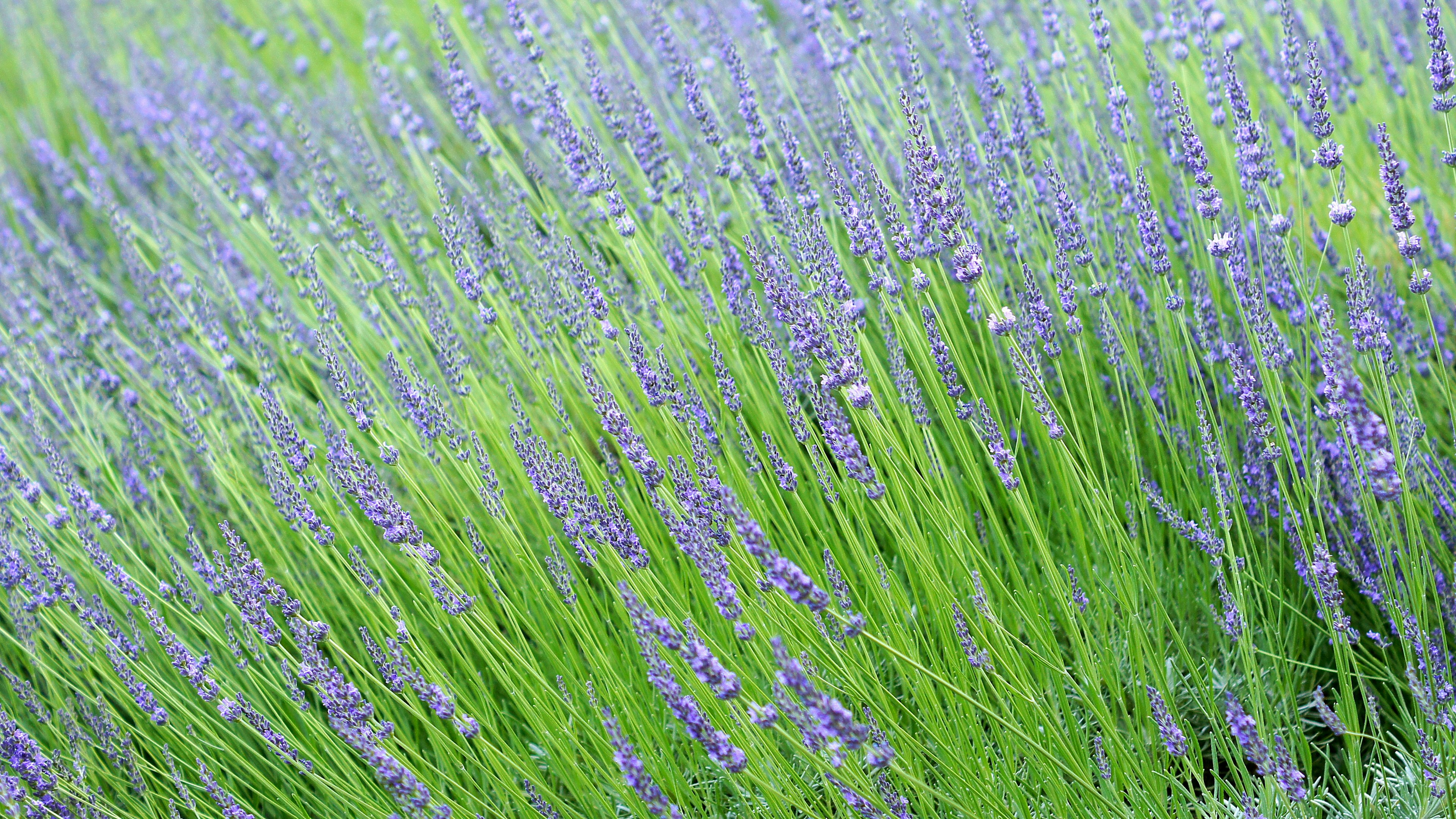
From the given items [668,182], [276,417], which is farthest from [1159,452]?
[276,417]

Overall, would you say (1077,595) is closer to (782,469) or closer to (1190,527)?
(1190,527)

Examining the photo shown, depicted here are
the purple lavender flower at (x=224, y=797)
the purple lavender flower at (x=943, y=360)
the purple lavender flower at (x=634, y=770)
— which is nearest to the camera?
the purple lavender flower at (x=634, y=770)

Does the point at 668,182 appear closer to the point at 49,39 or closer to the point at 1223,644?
the point at 1223,644

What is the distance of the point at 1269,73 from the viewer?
3.09 meters

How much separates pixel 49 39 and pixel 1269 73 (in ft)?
17.6

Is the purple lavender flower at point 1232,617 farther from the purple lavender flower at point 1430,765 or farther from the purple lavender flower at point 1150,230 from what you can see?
the purple lavender flower at point 1150,230

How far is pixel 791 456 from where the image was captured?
2.48 meters

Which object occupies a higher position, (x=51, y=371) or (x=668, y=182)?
(x=51, y=371)

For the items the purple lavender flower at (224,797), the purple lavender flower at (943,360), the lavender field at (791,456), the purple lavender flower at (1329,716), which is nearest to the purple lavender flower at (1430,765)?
the lavender field at (791,456)

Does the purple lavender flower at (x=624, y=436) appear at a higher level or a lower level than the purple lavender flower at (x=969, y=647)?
higher

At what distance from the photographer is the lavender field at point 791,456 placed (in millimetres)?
1720

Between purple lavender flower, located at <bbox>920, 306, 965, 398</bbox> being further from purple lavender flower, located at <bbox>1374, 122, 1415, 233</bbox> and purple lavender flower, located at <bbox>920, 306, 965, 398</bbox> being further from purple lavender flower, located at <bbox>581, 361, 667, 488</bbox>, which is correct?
purple lavender flower, located at <bbox>1374, 122, 1415, 233</bbox>

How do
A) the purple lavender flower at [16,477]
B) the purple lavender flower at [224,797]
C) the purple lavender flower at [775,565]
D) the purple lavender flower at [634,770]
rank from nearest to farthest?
1. the purple lavender flower at [775,565]
2. the purple lavender flower at [634,770]
3. the purple lavender flower at [224,797]
4. the purple lavender flower at [16,477]

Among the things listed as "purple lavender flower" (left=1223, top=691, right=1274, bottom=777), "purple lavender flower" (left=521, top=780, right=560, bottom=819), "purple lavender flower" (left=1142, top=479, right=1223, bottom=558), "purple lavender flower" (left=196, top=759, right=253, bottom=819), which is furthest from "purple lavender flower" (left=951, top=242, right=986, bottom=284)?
"purple lavender flower" (left=196, top=759, right=253, bottom=819)
